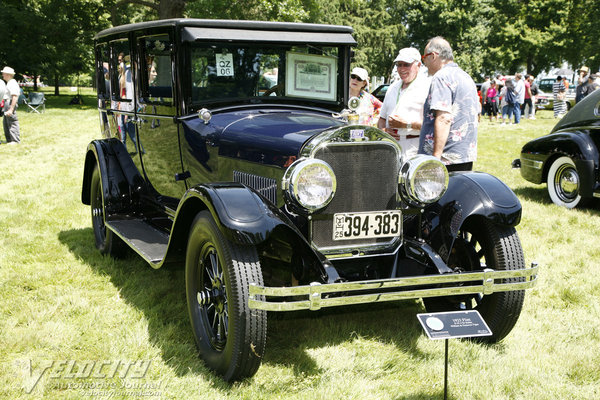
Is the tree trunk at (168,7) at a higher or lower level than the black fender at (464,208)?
higher

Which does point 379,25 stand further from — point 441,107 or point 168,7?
point 441,107

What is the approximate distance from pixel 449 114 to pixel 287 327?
203 centimetres

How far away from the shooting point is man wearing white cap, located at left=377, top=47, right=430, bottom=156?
4965mm

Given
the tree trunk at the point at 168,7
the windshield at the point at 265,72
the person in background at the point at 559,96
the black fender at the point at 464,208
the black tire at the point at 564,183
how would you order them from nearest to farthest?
the black fender at the point at 464,208, the windshield at the point at 265,72, the black tire at the point at 564,183, the person in background at the point at 559,96, the tree trunk at the point at 168,7

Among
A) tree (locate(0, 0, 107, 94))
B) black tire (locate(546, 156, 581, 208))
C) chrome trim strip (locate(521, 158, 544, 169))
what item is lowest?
black tire (locate(546, 156, 581, 208))

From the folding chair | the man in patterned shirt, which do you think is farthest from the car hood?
the folding chair

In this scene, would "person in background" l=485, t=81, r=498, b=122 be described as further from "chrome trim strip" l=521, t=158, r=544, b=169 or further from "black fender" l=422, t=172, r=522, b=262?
"black fender" l=422, t=172, r=522, b=262

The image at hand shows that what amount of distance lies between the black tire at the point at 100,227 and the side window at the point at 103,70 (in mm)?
824

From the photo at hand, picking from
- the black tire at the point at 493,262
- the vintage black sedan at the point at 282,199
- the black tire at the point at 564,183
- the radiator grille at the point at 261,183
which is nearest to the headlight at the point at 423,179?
the vintage black sedan at the point at 282,199

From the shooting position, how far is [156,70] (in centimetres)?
445

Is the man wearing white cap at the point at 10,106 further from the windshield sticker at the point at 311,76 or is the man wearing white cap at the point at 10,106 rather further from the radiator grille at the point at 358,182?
the radiator grille at the point at 358,182

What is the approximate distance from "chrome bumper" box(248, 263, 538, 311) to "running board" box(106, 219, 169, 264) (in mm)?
1221

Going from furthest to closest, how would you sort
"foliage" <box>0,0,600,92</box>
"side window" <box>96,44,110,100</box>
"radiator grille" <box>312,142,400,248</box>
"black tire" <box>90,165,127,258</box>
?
"foliage" <box>0,0,600,92</box> < "side window" <box>96,44,110,100</box> < "black tire" <box>90,165,127,258</box> < "radiator grille" <box>312,142,400,248</box>

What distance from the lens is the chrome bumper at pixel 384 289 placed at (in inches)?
106
